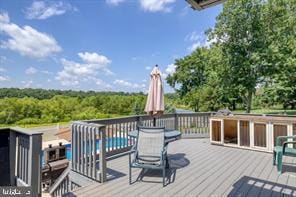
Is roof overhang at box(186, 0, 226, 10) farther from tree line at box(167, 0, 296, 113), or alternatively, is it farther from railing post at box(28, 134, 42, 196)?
tree line at box(167, 0, 296, 113)

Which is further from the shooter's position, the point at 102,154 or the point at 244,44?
the point at 244,44

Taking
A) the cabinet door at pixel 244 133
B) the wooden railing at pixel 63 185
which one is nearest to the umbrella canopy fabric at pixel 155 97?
the wooden railing at pixel 63 185

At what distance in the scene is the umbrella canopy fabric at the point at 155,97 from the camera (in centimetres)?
532

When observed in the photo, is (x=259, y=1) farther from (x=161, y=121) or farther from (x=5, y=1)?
(x=5, y=1)

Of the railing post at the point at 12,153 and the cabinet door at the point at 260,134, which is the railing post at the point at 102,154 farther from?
the cabinet door at the point at 260,134

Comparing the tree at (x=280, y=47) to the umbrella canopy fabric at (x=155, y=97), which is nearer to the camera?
the umbrella canopy fabric at (x=155, y=97)

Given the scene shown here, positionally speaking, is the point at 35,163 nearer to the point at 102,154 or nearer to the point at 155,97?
the point at 102,154

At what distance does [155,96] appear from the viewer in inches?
212

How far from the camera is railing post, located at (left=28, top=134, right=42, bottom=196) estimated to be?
3.15 metres

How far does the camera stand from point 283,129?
19.3 feet

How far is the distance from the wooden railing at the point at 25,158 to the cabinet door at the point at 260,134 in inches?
216

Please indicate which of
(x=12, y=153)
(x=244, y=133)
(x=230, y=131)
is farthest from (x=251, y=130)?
(x=12, y=153)

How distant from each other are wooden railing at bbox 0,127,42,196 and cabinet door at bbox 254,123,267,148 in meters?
5.48

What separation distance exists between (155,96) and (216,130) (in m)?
2.96
